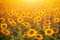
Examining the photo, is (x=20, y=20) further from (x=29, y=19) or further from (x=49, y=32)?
(x=49, y=32)

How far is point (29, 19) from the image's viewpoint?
72.6 inches

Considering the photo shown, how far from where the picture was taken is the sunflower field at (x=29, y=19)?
1.74 m

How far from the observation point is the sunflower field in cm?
174

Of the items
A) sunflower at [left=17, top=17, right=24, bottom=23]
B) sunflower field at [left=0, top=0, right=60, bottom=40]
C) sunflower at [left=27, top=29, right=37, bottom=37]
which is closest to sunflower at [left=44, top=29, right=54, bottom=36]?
sunflower field at [left=0, top=0, right=60, bottom=40]

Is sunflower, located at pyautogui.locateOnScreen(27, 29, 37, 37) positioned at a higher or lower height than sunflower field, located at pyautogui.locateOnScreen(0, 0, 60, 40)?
lower

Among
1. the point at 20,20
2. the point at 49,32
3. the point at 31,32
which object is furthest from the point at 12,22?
the point at 49,32

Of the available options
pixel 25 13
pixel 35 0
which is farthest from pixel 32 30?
pixel 35 0

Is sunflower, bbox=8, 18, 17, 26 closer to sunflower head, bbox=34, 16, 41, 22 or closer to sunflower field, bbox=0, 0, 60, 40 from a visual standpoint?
sunflower field, bbox=0, 0, 60, 40

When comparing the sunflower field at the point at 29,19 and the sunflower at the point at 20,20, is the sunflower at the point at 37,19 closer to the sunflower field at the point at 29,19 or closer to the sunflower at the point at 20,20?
the sunflower field at the point at 29,19

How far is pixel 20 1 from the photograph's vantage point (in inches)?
77.2

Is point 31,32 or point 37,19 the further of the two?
point 37,19

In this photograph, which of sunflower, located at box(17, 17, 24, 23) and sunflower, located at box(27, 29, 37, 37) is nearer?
sunflower, located at box(27, 29, 37, 37)

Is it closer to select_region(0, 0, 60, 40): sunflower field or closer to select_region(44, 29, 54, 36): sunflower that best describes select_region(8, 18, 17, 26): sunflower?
select_region(0, 0, 60, 40): sunflower field

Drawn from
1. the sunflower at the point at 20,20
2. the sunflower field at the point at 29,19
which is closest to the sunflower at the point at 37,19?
the sunflower field at the point at 29,19
